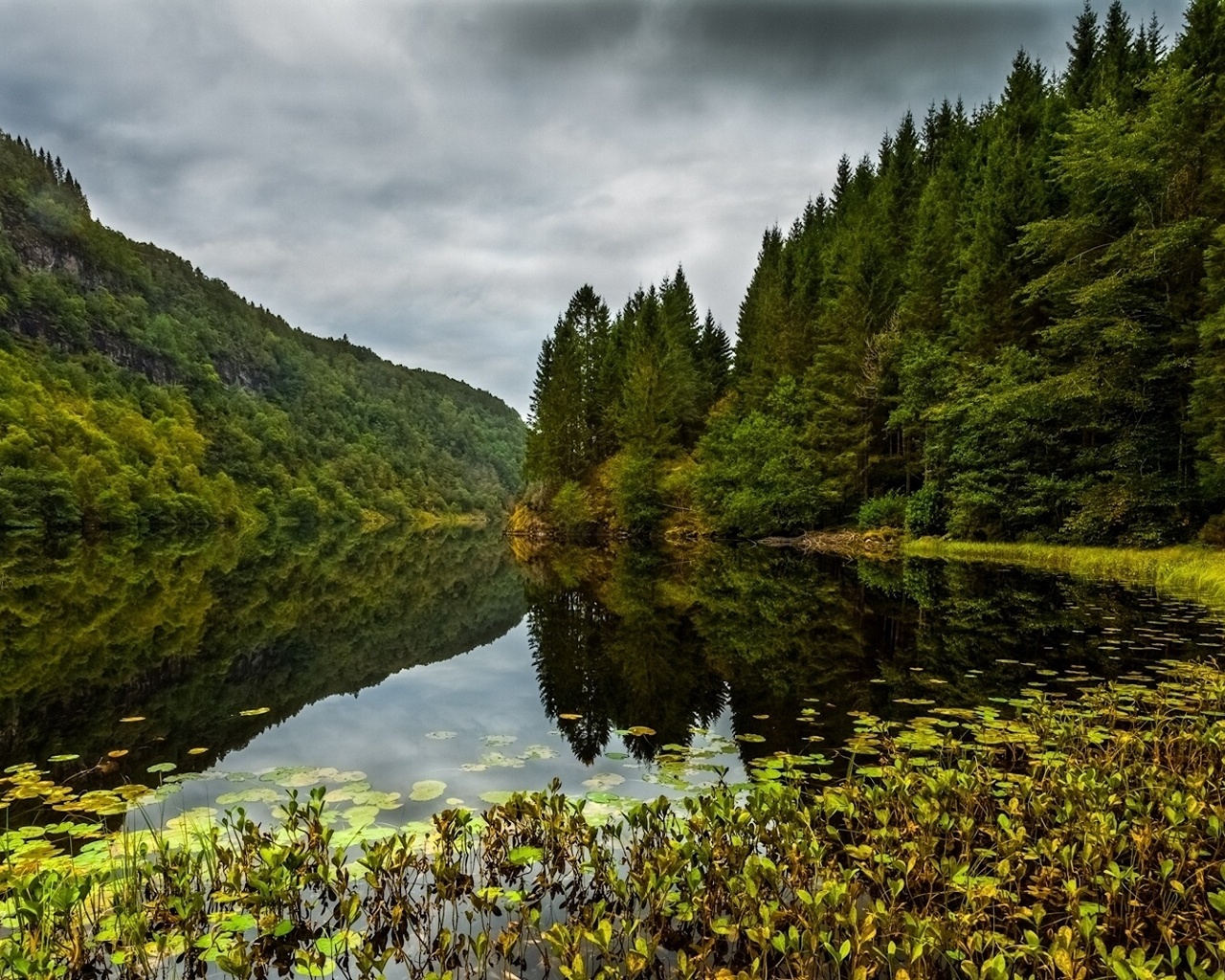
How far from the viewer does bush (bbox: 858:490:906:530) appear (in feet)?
121

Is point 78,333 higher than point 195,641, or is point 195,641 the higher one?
point 78,333

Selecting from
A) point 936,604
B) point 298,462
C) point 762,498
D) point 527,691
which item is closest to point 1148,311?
point 936,604

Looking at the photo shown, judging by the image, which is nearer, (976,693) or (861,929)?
(861,929)

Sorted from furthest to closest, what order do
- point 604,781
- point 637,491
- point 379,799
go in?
point 637,491
point 604,781
point 379,799

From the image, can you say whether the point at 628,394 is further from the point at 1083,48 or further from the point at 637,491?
the point at 1083,48

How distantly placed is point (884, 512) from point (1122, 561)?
1389 centimetres

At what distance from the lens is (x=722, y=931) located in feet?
10.9

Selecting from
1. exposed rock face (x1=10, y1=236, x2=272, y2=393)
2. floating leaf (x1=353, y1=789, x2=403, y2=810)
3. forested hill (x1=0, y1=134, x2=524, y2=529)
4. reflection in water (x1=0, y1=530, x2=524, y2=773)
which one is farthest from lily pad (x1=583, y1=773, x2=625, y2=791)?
exposed rock face (x1=10, y1=236, x2=272, y2=393)

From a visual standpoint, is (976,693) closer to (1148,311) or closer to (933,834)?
(933,834)

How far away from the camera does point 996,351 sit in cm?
3133

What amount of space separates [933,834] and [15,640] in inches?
685

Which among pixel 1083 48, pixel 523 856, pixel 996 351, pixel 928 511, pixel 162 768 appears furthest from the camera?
pixel 1083 48

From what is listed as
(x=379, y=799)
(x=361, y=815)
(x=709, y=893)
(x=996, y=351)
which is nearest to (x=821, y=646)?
(x=379, y=799)

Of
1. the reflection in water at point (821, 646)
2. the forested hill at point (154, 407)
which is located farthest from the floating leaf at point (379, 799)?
the forested hill at point (154, 407)
